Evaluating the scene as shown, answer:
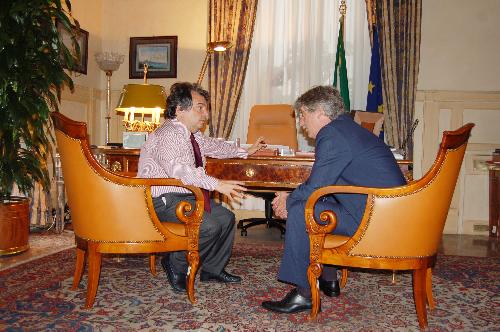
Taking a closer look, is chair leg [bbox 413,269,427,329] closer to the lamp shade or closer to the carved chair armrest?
the carved chair armrest

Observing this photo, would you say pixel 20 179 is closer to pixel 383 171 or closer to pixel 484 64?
pixel 383 171

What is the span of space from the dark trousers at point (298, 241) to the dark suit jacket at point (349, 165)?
0.08 ft

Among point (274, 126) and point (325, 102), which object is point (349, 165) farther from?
point (274, 126)

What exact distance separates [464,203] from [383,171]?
3.38m

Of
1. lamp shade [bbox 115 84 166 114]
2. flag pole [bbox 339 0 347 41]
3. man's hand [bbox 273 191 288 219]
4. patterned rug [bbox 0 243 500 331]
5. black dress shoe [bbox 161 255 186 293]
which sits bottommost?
patterned rug [bbox 0 243 500 331]

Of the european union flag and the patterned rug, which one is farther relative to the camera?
the european union flag

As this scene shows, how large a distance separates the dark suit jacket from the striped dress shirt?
500 millimetres

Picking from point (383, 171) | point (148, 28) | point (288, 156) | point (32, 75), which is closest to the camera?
point (383, 171)

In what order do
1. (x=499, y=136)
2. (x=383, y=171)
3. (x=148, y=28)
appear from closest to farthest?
(x=383, y=171) → (x=499, y=136) → (x=148, y=28)

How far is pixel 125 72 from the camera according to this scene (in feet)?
20.2

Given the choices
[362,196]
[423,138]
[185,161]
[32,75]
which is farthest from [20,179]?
[423,138]

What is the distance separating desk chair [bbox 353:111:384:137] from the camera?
12.5 ft

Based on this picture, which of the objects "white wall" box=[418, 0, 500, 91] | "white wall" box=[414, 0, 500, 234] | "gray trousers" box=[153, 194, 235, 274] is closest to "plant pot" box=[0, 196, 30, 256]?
"gray trousers" box=[153, 194, 235, 274]

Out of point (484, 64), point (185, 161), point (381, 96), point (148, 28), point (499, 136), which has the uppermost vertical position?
point (148, 28)
